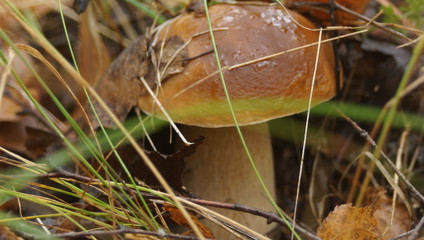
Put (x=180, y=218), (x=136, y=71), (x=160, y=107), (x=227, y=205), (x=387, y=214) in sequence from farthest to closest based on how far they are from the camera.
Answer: (x=136, y=71)
(x=387, y=214)
(x=160, y=107)
(x=180, y=218)
(x=227, y=205)

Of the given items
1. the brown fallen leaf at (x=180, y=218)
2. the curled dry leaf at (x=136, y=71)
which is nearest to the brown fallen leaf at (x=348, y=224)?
the brown fallen leaf at (x=180, y=218)

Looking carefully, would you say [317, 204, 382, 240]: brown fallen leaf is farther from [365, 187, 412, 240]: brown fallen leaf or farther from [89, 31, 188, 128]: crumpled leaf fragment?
[89, 31, 188, 128]: crumpled leaf fragment

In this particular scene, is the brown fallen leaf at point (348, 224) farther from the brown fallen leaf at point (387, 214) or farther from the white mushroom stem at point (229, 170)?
the white mushroom stem at point (229, 170)

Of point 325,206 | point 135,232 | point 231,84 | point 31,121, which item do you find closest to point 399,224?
point 325,206

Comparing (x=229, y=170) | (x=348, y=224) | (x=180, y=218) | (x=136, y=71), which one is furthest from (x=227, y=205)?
(x=136, y=71)

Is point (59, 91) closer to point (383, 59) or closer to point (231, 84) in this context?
point (231, 84)

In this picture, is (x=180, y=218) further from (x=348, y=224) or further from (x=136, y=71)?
(x=136, y=71)

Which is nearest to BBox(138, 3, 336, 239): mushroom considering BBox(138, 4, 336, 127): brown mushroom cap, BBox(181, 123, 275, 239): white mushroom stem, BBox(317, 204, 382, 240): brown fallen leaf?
BBox(138, 4, 336, 127): brown mushroom cap
